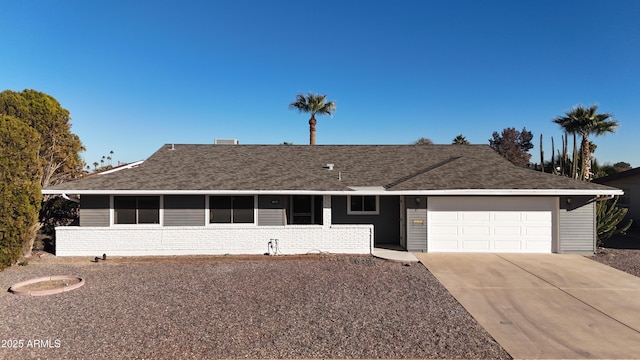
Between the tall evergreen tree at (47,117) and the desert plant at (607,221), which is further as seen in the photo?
the tall evergreen tree at (47,117)

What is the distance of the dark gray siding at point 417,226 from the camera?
12234 mm

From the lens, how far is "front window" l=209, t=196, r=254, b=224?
12492 mm

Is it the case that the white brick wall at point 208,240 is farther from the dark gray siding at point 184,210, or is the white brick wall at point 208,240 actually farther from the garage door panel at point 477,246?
the garage door panel at point 477,246

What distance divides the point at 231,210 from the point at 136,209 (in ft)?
11.5

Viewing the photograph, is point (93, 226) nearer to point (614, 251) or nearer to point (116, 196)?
point (116, 196)

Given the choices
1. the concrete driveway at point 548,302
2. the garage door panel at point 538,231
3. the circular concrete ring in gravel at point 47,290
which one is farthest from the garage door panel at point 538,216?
the circular concrete ring in gravel at point 47,290

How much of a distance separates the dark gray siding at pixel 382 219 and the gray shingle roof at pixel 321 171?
876 millimetres

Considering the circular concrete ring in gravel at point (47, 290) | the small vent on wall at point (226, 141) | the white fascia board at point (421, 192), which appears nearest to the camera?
the circular concrete ring in gravel at point (47, 290)

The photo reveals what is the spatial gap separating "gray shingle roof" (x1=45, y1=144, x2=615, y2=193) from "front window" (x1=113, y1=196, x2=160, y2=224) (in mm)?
658

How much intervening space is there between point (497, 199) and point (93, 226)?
14908mm

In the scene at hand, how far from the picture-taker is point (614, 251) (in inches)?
497

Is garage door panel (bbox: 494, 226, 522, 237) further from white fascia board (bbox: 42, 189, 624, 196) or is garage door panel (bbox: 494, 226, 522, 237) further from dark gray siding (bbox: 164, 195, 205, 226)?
dark gray siding (bbox: 164, 195, 205, 226)

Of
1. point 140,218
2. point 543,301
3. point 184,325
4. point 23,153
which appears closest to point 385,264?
point 543,301

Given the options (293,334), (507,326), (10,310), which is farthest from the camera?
(10,310)
